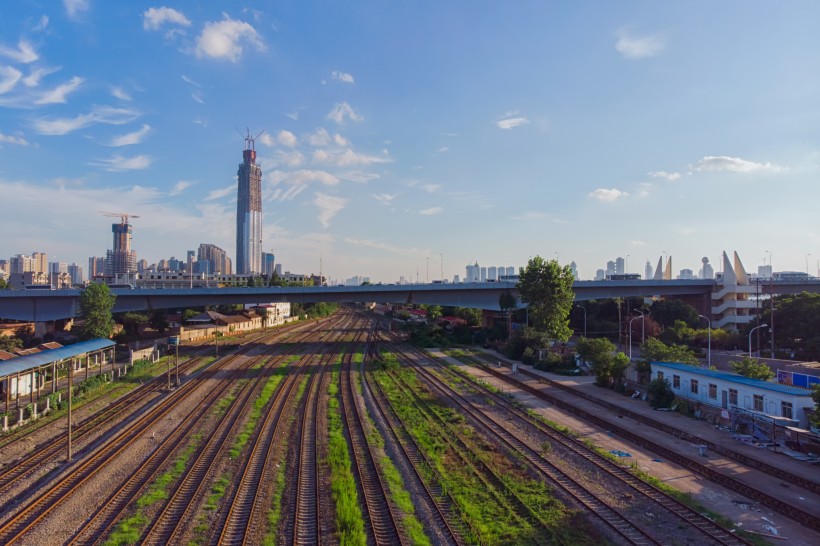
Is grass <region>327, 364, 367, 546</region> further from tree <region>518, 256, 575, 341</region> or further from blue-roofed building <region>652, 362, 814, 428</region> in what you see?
tree <region>518, 256, 575, 341</region>

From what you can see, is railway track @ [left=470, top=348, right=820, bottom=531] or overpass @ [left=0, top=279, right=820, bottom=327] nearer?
railway track @ [left=470, top=348, right=820, bottom=531]

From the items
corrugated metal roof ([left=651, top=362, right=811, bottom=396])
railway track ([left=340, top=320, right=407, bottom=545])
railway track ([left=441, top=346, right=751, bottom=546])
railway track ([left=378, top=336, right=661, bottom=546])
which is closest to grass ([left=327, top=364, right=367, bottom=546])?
railway track ([left=340, top=320, right=407, bottom=545])

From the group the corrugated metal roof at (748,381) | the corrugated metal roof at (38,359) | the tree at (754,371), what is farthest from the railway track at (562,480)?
the corrugated metal roof at (38,359)

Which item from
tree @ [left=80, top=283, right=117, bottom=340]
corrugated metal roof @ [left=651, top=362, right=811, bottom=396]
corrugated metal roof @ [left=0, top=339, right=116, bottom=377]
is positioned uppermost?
tree @ [left=80, top=283, right=117, bottom=340]

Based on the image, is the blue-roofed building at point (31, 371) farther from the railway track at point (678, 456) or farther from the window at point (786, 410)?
the window at point (786, 410)

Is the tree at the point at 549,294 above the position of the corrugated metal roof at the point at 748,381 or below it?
above
